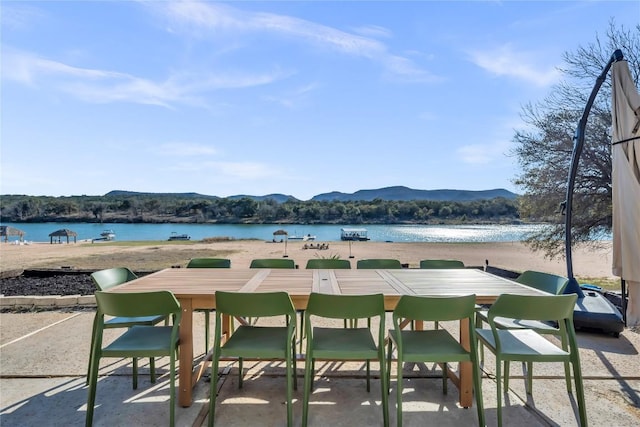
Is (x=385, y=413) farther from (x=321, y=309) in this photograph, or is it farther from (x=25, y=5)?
(x=25, y=5)

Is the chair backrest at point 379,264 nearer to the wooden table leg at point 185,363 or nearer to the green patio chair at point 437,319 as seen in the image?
the green patio chair at point 437,319

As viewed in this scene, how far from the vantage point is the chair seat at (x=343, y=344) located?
6.64 feet

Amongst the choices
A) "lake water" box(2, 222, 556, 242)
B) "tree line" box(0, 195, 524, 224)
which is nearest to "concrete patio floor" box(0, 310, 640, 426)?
"lake water" box(2, 222, 556, 242)

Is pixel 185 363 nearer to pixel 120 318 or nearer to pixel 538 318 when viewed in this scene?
pixel 120 318

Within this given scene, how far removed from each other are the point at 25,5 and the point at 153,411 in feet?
17.8

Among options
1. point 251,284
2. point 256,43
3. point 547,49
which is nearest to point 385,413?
point 251,284

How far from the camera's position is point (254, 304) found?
198cm

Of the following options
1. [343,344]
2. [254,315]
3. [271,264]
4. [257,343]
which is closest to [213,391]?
[257,343]

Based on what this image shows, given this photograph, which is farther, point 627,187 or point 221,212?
point 221,212

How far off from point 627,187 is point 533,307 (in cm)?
112

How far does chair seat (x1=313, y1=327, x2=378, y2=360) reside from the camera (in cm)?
203

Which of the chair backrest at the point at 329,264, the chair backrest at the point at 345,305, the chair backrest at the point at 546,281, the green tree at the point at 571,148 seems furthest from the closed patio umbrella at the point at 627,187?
the green tree at the point at 571,148

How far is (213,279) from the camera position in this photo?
2744mm

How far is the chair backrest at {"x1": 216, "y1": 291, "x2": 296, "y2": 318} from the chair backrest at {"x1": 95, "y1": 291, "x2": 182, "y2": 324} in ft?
1.01
